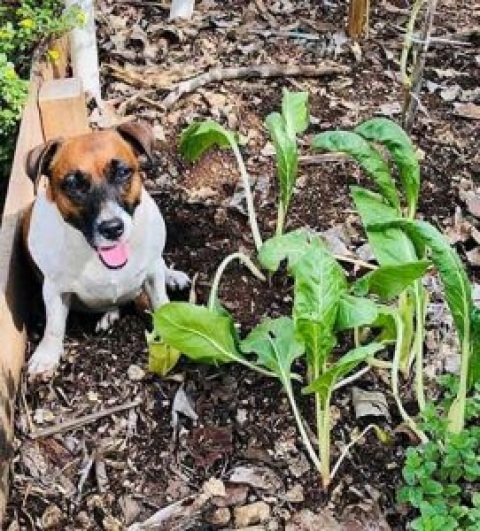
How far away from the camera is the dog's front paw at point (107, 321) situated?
3.42 metres

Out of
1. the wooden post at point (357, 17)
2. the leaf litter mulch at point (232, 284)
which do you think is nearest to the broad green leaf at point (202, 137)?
the leaf litter mulch at point (232, 284)

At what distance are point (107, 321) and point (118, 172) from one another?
649 millimetres

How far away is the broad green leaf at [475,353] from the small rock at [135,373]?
41.9 inches

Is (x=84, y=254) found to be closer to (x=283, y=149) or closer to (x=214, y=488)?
(x=283, y=149)

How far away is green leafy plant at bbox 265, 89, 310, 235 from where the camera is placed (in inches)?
128

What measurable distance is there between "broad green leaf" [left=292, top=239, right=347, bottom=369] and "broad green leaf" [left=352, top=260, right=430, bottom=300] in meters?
0.09

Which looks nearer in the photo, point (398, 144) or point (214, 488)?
point (214, 488)

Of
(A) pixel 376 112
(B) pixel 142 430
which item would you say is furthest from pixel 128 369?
(A) pixel 376 112

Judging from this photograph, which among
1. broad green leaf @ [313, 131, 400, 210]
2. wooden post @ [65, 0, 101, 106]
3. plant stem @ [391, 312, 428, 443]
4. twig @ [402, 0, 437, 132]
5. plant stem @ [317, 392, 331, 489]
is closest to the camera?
plant stem @ [317, 392, 331, 489]

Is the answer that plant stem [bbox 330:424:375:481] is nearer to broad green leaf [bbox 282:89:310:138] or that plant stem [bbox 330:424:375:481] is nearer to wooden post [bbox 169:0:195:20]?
broad green leaf [bbox 282:89:310:138]

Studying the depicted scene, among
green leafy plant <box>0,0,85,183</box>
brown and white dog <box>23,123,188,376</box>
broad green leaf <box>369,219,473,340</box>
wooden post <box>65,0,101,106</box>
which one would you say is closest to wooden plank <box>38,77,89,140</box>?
green leafy plant <box>0,0,85,183</box>

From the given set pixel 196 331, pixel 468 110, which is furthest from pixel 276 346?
pixel 468 110

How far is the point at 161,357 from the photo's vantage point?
10.2 feet

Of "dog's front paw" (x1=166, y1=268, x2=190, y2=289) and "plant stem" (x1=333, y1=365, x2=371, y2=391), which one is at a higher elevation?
"dog's front paw" (x1=166, y1=268, x2=190, y2=289)
